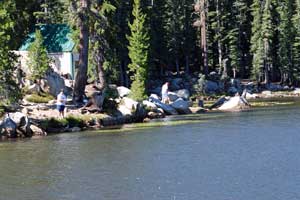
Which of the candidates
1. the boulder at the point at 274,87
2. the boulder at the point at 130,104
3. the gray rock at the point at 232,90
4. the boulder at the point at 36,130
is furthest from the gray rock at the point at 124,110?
the boulder at the point at 274,87

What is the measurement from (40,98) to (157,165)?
25.7 m

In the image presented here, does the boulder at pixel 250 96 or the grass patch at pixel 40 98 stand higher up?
the grass patch at pixel 40 98

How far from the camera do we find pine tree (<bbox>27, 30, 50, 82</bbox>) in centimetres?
4841

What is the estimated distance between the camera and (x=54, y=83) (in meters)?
50.0

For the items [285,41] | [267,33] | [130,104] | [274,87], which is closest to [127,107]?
[130,104]

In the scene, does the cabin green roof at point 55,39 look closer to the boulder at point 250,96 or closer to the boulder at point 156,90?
the boulder at point 156,90

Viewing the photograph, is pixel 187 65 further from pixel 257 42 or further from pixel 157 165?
pixel 157 165

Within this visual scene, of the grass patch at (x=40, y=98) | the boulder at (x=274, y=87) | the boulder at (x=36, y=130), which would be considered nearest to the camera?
the boulder at (x=36, y=130)

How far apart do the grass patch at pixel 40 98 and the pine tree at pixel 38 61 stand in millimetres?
1510

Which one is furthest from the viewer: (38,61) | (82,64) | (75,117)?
(38,61)

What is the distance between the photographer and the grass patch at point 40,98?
4562cm

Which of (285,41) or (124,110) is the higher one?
(285,41)

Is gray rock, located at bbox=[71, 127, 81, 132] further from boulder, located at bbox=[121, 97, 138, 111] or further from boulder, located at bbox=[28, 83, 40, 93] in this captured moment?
boulder, located at bbox=[28, 83, 40, 93]

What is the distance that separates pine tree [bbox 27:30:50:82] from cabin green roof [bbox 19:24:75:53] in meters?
11.1
